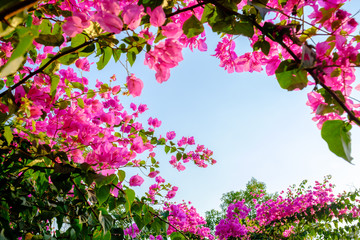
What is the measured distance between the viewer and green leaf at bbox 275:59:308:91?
0.76 m

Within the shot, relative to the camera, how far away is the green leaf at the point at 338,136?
0.68 meters

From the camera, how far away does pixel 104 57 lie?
1.02 m

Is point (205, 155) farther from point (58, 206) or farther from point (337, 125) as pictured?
point (337, 125)

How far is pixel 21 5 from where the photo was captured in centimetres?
32

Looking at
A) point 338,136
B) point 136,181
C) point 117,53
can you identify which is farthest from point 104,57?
point 338,136

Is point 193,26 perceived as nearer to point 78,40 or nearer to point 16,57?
point 78,40

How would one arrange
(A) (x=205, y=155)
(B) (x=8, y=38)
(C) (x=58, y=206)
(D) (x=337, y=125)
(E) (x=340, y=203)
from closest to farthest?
(D) (x=337, y=125) < (B) (x=8, y=38) < (C) (x=58, y=206) < (A) (x=205, y=155) < (E) (x=340, y=203)

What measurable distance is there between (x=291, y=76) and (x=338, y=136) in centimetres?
23

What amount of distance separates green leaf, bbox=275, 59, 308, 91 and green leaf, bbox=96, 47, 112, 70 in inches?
26.8

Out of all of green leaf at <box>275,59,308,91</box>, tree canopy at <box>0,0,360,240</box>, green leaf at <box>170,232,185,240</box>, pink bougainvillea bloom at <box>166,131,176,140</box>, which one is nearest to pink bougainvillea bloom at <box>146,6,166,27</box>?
tree canopy at <box>0,0,360,240</box>

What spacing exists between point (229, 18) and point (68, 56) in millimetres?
655

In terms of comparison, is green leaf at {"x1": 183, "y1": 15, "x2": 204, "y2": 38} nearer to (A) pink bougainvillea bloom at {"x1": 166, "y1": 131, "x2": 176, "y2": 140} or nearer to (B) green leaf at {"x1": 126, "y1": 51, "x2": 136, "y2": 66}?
(B) green leaf at {"x1": 126, "y1": 51, "x2": 136, "y2": 66}

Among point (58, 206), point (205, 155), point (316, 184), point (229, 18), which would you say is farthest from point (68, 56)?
point (316, 184)

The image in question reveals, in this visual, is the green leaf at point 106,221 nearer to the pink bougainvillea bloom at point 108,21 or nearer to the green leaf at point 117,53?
the green leaf at point 117,53
